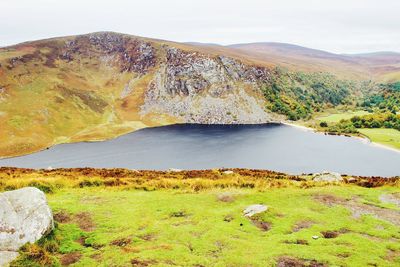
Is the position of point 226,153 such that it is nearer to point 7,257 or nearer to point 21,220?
point 21,220

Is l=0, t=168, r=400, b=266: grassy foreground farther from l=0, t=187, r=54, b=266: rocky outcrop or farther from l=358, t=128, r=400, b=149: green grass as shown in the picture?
l=358, t=128, r=400, b=149: green grass

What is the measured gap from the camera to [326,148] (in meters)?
137

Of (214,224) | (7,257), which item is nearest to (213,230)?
(214,224)

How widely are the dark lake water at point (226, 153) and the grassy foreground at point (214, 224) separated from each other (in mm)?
79350

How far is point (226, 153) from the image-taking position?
125 meters

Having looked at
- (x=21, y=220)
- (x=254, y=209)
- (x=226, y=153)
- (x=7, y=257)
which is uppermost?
(x=21, y=220)

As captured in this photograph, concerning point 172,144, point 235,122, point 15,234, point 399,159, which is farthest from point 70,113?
point 15,234

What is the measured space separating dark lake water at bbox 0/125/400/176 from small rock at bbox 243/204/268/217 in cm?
8445

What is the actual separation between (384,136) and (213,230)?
6122 inches

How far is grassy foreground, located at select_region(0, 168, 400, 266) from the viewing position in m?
16.4

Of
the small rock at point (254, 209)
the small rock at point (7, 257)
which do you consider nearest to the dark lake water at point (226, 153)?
the small rock at point (254, 209)

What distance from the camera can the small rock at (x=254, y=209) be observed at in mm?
21875

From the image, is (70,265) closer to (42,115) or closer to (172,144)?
(172,144)

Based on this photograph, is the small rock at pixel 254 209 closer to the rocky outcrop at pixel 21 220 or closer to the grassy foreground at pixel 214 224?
the grassy foreground at pixel 214 224
